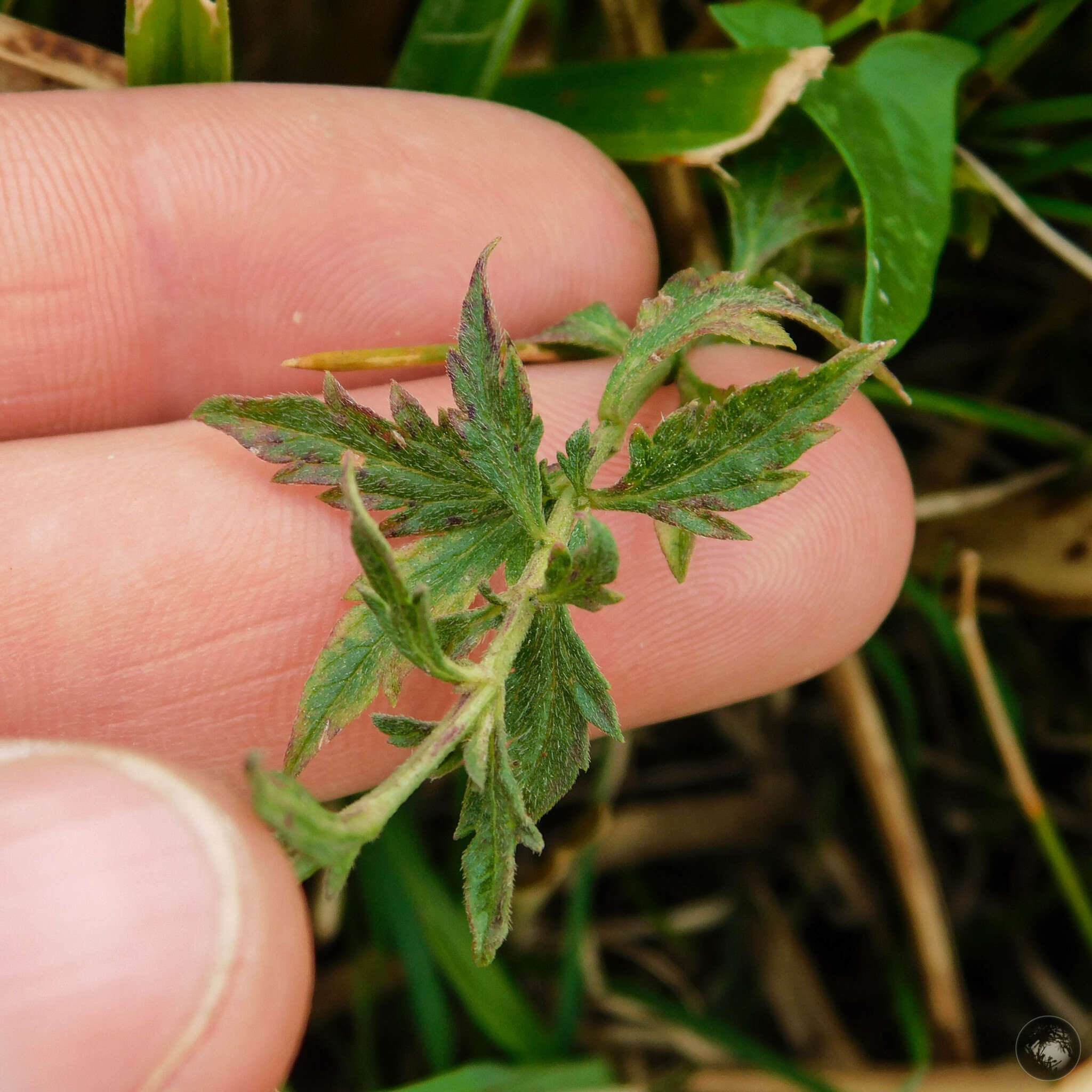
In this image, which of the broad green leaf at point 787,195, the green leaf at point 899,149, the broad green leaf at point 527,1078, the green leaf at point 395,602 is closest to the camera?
the green leaf at point 395,602

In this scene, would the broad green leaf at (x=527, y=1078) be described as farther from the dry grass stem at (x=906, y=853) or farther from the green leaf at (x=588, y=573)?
the green leaf at (x=588, y=573)

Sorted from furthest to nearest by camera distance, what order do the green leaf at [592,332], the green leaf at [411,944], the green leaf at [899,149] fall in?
the green leaf at [411,944], the green leaf at [592,332], the green leaf at [899,149]

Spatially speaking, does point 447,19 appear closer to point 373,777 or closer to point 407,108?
point 407,108

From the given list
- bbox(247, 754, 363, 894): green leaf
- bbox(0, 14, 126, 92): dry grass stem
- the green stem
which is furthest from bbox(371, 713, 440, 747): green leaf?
bbox(0, 14, 126, 92): dry grass stem

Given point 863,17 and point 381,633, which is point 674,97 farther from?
point 381,633

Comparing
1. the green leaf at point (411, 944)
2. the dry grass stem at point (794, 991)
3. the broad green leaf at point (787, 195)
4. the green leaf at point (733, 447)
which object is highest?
the broad green leaf at point (787, 195)

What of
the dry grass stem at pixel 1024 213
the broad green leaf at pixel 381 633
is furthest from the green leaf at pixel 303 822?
the dry grass stem at pixel 1024 213
